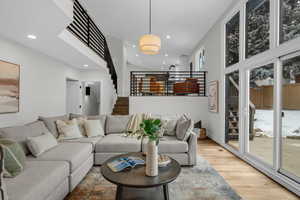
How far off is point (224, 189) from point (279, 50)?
233cm

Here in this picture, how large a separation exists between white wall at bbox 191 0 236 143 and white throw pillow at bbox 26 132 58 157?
4.20 meters

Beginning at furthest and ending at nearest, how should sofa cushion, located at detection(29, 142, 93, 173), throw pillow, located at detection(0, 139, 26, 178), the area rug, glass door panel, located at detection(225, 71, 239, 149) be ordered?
glass door panel, located at detection(225, 71, 239, 149) < sofa cushion, located at detection(29, 142, 93, 173) < the area rug < throw pillow, located at detection(0, 139, 26, 178)

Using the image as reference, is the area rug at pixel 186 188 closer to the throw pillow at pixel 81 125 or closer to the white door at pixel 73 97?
the throw pillow at pixel 81 125

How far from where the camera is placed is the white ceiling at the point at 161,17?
4.79m

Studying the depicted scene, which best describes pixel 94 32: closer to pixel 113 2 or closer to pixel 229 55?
pixel 113 2

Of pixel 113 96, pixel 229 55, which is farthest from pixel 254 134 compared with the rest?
pixel 113 96

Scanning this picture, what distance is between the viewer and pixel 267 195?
2461 mm

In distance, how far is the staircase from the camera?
689 centimetres

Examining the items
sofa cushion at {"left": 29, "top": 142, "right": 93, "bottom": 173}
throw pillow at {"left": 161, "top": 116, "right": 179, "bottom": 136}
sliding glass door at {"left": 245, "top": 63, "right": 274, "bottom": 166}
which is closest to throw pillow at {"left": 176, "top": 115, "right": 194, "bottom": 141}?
throw pillow at {"left": 161, "top": 116, "right": 179, "bottom": 136}

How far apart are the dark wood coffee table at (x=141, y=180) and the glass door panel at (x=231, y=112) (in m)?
3.07

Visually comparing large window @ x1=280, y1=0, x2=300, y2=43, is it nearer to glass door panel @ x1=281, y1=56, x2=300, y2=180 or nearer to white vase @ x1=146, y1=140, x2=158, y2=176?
glass door panel @ x1=281, y1=56, x2=300, y2=180

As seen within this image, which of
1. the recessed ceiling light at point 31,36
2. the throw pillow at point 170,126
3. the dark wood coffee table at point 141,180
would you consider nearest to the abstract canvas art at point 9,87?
the recessed ceiling light at point 31,36

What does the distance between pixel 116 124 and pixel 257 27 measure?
12.1 ft

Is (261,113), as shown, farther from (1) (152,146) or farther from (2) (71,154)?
(2) (71,154)
